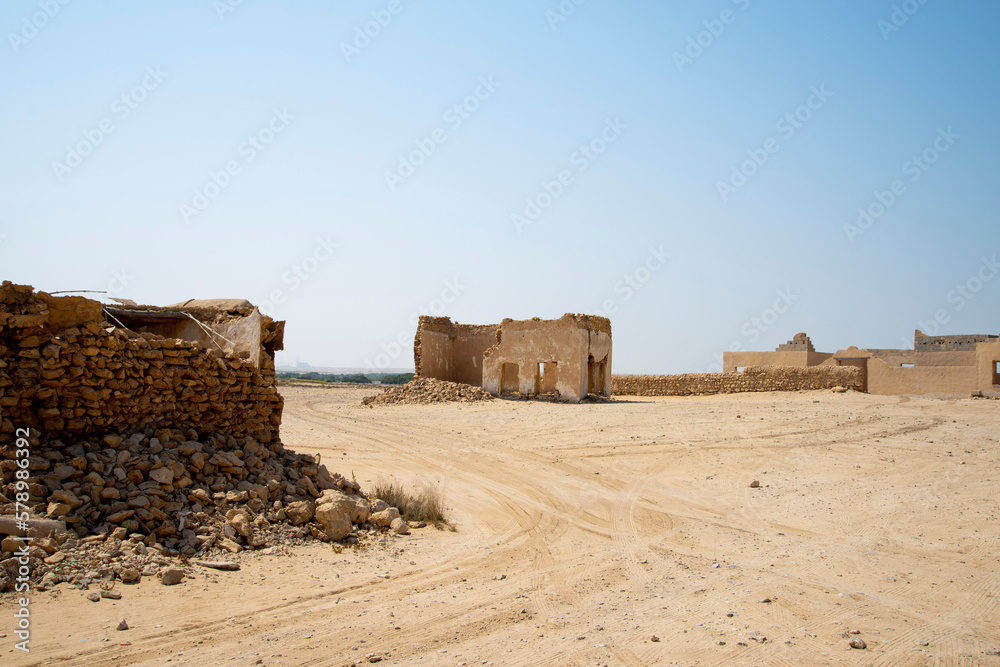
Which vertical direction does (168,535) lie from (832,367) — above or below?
below

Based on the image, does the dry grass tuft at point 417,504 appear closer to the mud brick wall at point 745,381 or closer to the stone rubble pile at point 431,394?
the stone rubble pile at point 431,394

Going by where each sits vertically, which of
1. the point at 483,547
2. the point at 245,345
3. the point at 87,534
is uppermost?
the point at 245,345

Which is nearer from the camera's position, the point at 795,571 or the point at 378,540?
the point at 795,571

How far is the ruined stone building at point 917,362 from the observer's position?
23.1 m

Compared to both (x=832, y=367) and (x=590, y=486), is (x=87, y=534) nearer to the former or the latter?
(x=590, y=486)

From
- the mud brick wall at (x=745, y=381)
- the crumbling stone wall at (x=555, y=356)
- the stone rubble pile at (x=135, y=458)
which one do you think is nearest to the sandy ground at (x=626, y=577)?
the stone rubble pile at (x=135, y=458)

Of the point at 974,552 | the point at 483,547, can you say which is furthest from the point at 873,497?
the point at 483,547

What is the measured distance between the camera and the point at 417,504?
7688 millimetres

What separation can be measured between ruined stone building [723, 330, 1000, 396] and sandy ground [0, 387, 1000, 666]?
14.0m

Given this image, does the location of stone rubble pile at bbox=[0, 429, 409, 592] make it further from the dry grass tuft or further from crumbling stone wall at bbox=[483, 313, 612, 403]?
crumbling stone wall at bbox=[483, 313, 612, 403]

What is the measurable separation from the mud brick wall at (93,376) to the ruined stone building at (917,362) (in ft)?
81.4

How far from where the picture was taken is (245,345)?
7613mm

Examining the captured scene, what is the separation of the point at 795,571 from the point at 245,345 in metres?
6.49

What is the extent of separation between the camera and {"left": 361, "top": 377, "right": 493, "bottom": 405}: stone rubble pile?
75.4ft
